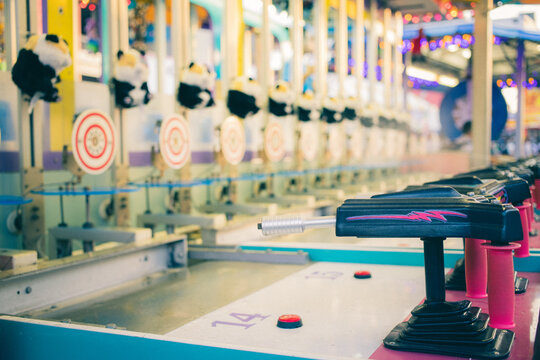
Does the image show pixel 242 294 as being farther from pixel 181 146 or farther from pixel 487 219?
pixel 181 146

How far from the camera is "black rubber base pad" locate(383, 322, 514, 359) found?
108 cm

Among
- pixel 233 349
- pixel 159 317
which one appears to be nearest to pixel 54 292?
pixel 159 317

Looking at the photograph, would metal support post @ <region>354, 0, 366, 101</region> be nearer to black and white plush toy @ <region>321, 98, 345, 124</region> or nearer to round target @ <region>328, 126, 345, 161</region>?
round target @ <region>328, 126, 345, 161</region>

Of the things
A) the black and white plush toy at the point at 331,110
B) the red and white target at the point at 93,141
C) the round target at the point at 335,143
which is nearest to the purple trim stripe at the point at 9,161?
the red and white target at the point at 93,141

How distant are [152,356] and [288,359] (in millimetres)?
370

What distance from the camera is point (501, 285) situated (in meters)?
1.11

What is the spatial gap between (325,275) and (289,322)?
0.71 meters

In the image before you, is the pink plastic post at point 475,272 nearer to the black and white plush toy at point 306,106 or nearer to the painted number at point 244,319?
the painted number at point 244,319

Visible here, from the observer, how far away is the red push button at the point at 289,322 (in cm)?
154

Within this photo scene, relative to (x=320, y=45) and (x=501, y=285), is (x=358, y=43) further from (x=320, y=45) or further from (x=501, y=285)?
(x=501, y=285)

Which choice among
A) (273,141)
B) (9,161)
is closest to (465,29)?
(273,141)

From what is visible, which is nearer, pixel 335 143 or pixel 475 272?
pixel 475 272

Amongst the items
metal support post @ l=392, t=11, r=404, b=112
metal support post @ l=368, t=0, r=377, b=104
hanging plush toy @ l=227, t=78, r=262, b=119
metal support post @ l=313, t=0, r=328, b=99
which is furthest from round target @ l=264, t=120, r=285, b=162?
metal support post @ l=392, t=11, r=404, b=112

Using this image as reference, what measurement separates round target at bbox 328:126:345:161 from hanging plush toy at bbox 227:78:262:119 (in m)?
2.47
